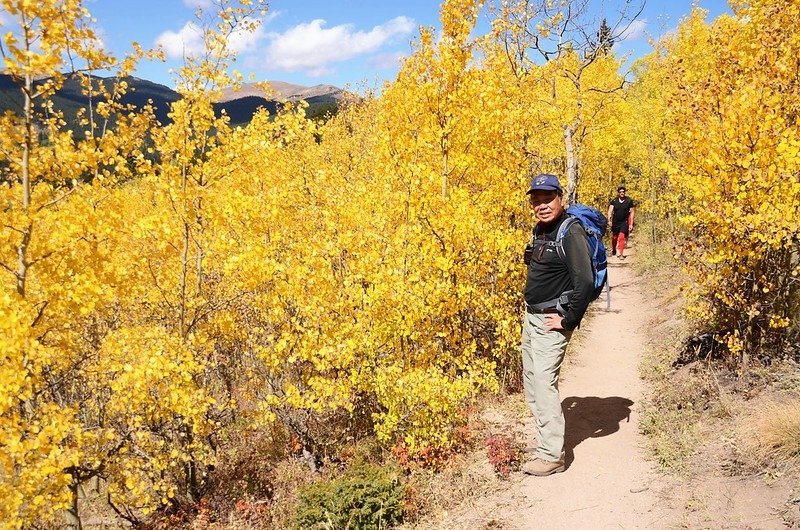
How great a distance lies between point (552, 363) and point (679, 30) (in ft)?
62.7

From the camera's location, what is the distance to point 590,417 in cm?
659

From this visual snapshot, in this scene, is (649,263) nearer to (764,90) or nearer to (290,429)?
(764,90)

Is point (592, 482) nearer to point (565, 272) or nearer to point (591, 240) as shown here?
point (565, 272)

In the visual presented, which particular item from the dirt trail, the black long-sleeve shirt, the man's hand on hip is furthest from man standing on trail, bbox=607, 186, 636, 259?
the man's hand on hip

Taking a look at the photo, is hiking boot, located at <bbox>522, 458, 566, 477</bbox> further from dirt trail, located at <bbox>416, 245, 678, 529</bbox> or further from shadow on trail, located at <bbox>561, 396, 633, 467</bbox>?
shadow on trail, located at <bbox>561, 396, 633, 467</bbox>

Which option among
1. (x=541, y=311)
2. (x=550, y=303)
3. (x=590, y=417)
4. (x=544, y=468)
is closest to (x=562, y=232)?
(x=550, y=303)

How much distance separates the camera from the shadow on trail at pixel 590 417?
19.6 ft

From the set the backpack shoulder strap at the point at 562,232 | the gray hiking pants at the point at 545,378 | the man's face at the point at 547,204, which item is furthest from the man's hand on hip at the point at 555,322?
the man's face at the point at 547,204

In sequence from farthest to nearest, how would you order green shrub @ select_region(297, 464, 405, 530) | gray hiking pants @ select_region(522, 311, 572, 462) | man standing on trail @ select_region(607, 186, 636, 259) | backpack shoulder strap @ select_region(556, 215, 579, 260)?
man standing on trail @ select_region(607, 186, 636, 259) → green shrub @ select_region(297, 464, 405, 530) → gray hiking pants @ select_region(522, 311, 572, 462) → backpack shoulder strap @ select_region(556, 215, 579, 260)

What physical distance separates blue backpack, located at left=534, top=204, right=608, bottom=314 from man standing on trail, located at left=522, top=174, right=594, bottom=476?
2cm

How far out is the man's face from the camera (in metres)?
4.74

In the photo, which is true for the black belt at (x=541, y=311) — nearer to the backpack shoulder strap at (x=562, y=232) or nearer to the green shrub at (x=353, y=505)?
the backpack shoulder strap at (x=562, y=232)

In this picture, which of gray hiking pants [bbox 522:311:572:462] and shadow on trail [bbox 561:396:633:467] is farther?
shadow on trail [bbox 561:396:633:467]

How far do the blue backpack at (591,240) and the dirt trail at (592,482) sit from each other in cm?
193
